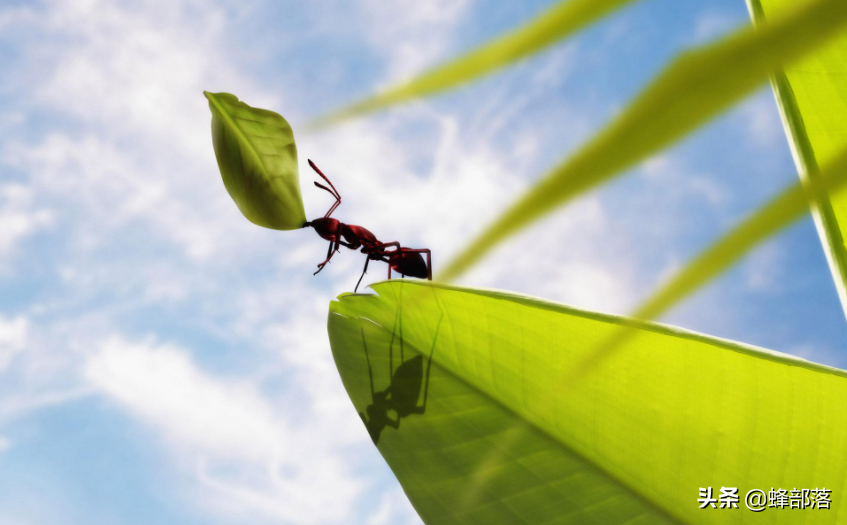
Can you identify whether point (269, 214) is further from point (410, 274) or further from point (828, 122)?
point (828, 122)

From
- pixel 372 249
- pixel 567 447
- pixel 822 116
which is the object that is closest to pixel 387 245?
pixel 372 249

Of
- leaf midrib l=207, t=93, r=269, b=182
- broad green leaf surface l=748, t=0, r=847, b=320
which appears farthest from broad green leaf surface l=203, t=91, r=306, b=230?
broad green leaf surface l=748, t=0, r=847, b=320

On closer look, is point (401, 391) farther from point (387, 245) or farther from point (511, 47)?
point (511, 47)

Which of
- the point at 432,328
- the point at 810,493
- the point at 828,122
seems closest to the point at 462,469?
the point at 432,328

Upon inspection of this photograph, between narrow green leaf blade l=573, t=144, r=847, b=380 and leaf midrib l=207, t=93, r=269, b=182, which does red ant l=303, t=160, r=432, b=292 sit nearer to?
leaf midrib l=207, t=93, r=269, b=182

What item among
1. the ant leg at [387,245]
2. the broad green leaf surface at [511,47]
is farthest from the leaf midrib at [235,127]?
the ant leg at [387,245]

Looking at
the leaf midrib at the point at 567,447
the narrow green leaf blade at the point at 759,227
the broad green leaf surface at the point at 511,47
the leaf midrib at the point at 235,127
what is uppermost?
the leaf midrib at the point at 235,127

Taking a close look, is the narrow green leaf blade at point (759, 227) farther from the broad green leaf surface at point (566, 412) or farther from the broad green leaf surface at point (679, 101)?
the broad green leaf surface at point (566, 412)
